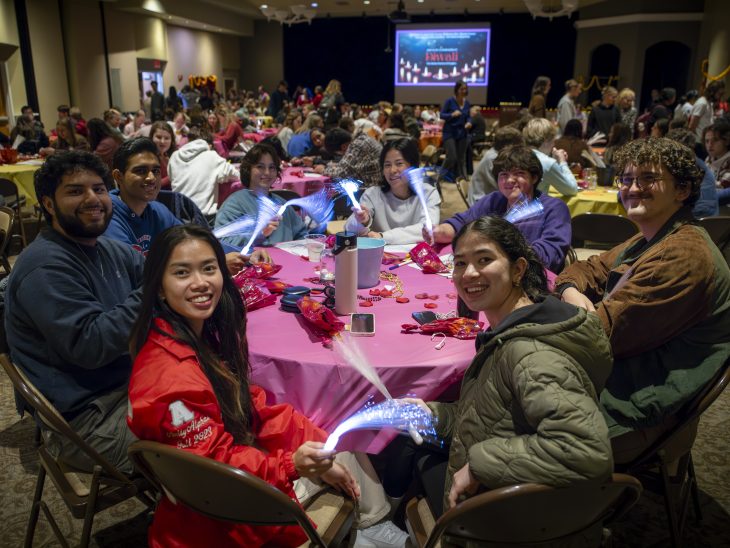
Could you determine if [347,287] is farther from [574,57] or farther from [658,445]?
[574,57]

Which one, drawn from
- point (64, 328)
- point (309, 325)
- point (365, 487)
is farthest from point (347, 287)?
point (64, 328)

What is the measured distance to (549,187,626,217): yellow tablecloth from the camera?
497 centimetres

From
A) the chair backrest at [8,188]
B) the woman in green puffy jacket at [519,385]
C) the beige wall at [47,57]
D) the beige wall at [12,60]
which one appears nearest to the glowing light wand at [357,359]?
the woman in green puffy jacket at [519,385]

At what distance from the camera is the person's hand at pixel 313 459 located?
4.79 ft

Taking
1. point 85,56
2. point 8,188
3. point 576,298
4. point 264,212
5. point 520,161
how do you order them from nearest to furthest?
point 576,298, point 520,161, point 264,212, point 8,188, point 85,56


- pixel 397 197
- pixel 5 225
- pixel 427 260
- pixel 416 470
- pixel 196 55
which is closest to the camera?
pixel 416 470

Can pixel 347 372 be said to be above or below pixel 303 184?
below

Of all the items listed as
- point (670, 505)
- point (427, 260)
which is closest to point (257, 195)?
point (427, 260)

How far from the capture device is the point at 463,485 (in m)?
1.43

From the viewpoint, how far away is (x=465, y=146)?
34.8 ft

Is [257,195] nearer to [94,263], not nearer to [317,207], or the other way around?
[317,207]

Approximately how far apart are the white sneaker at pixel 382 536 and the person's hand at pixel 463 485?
74cm

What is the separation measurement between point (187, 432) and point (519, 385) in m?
0.78

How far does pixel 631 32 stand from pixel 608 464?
17.7m
